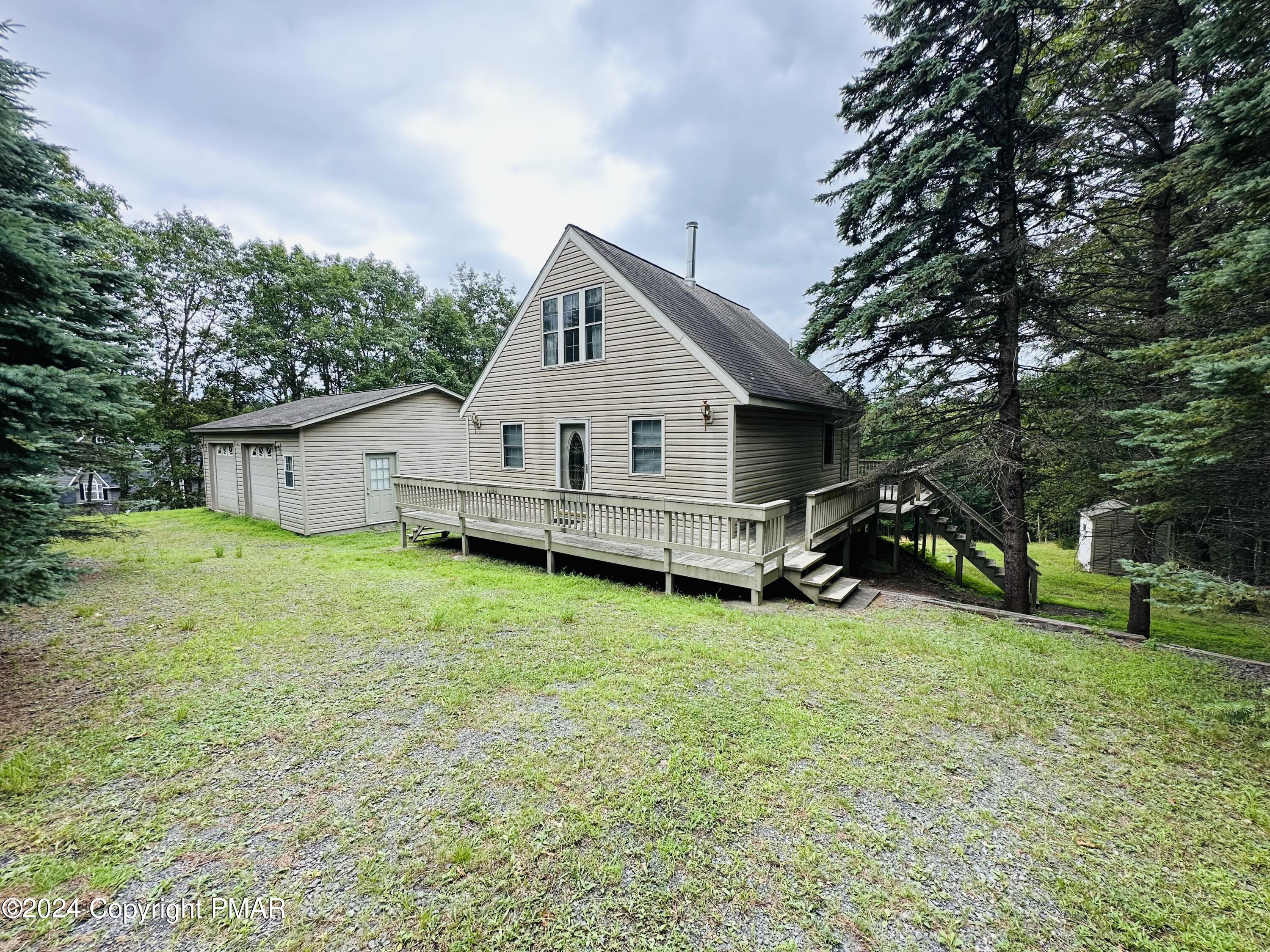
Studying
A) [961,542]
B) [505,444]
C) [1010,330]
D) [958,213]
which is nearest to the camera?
[1010,330]

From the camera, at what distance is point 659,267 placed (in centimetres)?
1388

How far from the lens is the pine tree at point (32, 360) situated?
12.2 ft

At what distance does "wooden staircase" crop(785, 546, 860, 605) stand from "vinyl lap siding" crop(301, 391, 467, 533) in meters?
11.6

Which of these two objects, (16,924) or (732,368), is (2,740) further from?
(732,368)

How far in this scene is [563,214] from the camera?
37938 millimetres

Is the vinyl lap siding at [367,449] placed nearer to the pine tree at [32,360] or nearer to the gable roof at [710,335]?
the gable roof at [710,335]

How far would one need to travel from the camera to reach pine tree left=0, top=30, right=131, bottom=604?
3.71 metres

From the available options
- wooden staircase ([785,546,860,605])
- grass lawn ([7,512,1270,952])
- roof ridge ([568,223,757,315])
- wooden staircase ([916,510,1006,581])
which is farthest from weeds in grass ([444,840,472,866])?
wooden staircase ([916,510,1006,581])

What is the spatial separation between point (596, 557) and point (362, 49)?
1519 centimetres

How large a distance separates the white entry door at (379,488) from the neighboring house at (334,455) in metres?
0.02

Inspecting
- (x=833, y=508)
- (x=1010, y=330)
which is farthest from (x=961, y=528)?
(x=1010, y=330)

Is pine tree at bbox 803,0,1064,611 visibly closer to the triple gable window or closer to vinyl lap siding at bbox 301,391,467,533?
the triple gable window

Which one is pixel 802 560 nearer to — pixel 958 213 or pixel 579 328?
pixel 958 213

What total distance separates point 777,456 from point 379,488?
12.1 m
